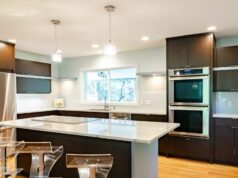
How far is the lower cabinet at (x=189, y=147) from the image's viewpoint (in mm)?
3855

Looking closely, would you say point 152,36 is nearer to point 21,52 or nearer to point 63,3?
point 63,3

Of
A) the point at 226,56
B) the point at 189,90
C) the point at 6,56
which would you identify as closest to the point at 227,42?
the point at 226,56

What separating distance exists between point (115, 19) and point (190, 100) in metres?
2.19

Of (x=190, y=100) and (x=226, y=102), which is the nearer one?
(x=190, y=100)

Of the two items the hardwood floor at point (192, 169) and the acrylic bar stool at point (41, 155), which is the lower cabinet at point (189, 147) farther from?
the acrylic bar stool at point (41, 155)

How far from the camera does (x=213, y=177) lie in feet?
10.5

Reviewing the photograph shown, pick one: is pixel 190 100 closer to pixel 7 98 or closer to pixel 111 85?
pixel 111 85

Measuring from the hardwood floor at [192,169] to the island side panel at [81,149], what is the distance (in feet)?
4.27

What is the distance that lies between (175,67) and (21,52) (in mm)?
4076

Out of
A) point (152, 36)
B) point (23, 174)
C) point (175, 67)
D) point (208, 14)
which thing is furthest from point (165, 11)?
point (23, 174)

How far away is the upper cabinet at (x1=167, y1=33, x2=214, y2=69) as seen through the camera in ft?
12.6

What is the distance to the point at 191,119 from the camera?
400cm

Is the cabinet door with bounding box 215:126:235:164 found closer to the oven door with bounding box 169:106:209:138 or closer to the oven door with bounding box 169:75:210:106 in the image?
the oven door with bounding box 169:106:209:138

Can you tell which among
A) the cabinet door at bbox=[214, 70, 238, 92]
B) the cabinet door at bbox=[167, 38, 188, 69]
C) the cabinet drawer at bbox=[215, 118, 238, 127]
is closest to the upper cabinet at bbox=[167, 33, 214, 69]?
the cabinet door at bbox=[167, 38, 188, 69]
